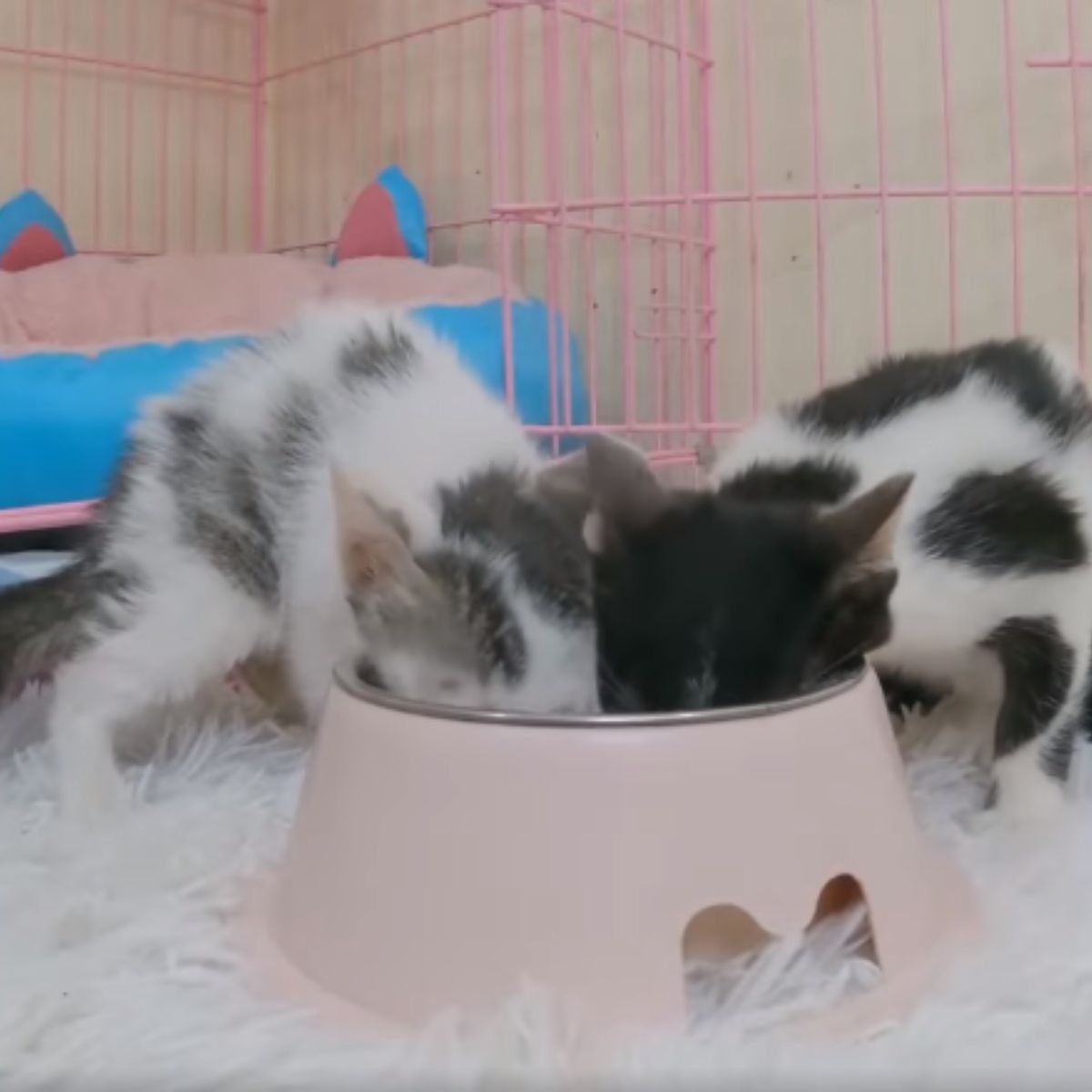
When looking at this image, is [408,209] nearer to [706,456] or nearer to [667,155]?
[667,155]

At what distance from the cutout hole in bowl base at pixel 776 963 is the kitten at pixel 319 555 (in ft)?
0.70

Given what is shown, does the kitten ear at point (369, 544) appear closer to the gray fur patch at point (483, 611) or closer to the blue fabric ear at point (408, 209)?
the gray fur patch at point (483, 611)

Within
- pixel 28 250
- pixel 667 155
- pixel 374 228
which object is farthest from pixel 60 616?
pixel 28 250

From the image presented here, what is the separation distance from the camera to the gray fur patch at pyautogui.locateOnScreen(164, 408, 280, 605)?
1.28 m

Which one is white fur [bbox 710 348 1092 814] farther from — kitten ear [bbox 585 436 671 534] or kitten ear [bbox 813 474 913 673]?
kitten ear [bbox 585 436 671 534]

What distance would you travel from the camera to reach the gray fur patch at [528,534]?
1.06 meters

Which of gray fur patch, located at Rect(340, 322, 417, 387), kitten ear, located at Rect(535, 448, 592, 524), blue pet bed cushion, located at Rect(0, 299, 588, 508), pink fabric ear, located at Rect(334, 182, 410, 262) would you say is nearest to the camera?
kitten ear, located at Rect(535, 448, 592, 524)

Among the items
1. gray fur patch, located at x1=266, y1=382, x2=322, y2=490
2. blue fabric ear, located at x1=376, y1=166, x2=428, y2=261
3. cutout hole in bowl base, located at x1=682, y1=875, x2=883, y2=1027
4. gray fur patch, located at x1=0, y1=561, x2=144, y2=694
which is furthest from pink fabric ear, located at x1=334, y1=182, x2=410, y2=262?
cutout hole in bowl base, located at x1=682, y1=875, x2=883, y2=1027

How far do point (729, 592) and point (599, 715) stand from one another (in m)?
0.18

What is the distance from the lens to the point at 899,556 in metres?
1.18

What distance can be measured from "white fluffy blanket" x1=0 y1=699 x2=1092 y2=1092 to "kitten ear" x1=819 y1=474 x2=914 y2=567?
270 millimetres

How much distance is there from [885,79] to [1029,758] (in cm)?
128

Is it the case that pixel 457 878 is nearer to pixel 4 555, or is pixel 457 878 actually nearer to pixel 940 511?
pixel 940 511

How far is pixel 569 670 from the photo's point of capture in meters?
1.03
